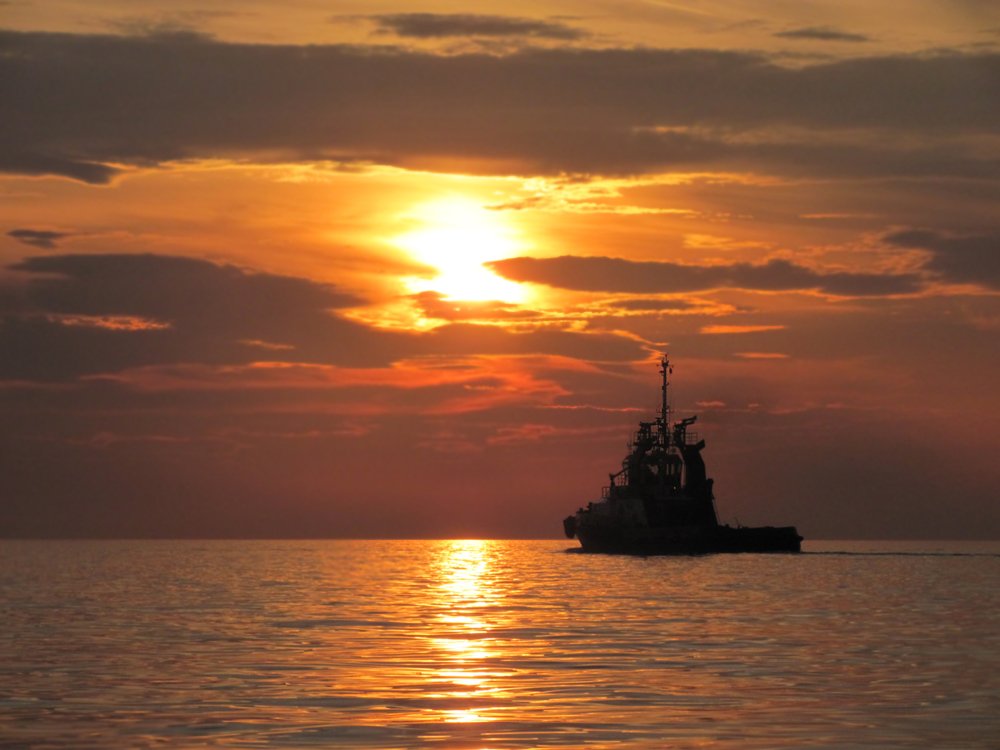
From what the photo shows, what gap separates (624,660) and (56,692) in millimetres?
16980

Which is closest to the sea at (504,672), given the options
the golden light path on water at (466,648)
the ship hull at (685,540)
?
the golden light path on water at (466,648)

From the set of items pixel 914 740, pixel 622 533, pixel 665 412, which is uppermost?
pixel 665 412

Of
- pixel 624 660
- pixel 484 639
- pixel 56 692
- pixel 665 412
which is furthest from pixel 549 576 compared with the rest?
pixel 56 692

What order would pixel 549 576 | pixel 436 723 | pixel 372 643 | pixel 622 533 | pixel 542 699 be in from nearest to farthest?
1. pixel 436 723
2. pixel 542 699
3. pixel 372 643
4. pixel 549 576
5. pixel 622 533

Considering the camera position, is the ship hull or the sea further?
the ship hull

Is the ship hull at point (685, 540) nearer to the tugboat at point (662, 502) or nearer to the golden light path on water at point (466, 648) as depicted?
the tugboat at point (662, 502)

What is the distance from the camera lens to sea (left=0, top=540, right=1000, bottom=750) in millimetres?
31016

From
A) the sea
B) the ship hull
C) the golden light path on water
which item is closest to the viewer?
the sea

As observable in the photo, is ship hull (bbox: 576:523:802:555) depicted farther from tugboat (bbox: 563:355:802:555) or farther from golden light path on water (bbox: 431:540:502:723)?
golden light path on water (bbox: 431:540:502:723)

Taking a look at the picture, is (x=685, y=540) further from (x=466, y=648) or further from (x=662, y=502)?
(x=466, y=648)

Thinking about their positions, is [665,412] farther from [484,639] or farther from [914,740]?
[914,740]

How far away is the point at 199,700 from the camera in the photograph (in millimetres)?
36062

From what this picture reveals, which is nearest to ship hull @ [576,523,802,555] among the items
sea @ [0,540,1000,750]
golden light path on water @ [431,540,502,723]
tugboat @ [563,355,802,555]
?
tugboat @ [563,355,802,555]

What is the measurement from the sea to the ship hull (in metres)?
71.8
